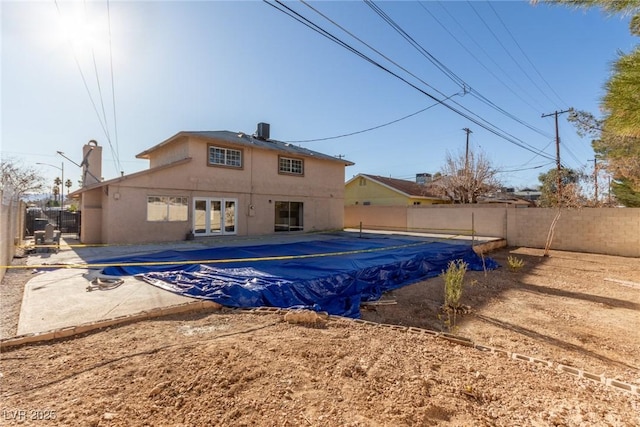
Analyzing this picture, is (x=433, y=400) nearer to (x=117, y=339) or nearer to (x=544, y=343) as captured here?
(x=544, y=343)

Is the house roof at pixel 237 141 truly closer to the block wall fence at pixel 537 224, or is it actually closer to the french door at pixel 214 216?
the french door at pixel 214 216

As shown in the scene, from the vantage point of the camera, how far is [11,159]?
26.8m

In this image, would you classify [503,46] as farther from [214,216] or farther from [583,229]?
[214,216]

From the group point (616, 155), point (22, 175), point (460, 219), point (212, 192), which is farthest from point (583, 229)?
point (22, 175)

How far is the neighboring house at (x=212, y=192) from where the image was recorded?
12.2 metres

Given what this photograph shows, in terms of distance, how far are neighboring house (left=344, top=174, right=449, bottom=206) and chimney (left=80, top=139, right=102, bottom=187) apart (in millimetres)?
20799

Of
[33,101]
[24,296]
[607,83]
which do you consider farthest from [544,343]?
[33,101]

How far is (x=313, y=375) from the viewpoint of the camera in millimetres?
2846

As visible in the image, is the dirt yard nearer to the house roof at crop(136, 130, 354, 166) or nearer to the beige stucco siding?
the beige stucco siding

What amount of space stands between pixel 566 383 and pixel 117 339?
15.9 ft

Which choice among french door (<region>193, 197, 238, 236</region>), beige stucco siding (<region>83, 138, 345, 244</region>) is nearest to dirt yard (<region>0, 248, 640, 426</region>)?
beige stucco siding (<region>83, 138, 345, 244</region>)

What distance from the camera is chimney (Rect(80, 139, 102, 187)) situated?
14.8m

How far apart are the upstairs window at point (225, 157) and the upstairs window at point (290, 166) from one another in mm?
2466

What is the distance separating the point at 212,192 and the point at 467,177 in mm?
18257
